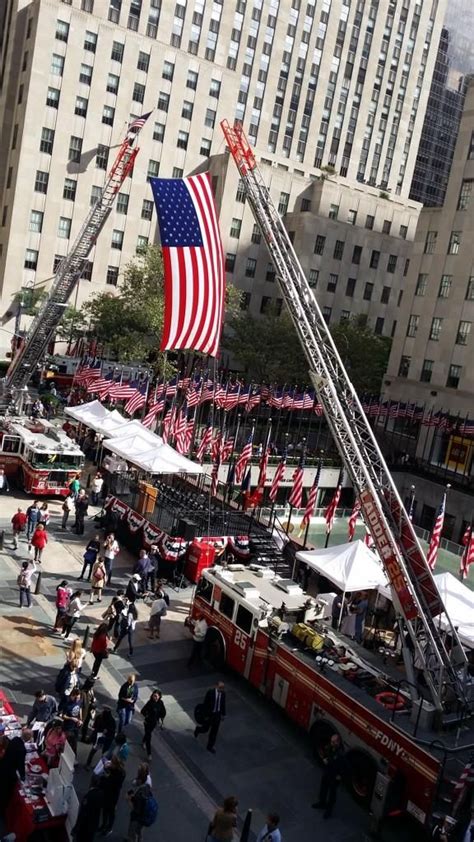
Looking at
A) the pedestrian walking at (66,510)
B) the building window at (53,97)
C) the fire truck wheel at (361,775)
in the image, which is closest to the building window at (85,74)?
the building window at (53,97)

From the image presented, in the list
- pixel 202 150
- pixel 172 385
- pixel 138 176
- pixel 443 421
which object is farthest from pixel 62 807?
pixel 202 150

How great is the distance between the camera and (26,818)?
11.0 meters

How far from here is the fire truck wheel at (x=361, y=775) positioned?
14.2 metres

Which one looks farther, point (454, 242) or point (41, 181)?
point (41, 181)

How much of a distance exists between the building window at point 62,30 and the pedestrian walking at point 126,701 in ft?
222

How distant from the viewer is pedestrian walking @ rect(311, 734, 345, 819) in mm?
13477

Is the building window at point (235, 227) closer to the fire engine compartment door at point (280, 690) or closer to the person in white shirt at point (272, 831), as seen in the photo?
the fire engine compartment door at point (280, 690)

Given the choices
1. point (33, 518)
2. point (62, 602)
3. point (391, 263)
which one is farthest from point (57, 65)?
point (62, 602)

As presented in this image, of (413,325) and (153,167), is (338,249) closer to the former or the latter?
(153,167)

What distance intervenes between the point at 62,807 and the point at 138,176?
229 ft

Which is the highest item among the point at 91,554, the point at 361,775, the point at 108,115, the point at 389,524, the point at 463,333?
the point at 108,115

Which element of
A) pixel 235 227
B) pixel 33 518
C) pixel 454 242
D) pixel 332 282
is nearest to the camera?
pixel 33 518

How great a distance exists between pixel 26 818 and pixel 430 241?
48471mm

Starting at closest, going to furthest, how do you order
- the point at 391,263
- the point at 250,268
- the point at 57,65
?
the point at 57,65 → the point at 250,268 → the point at 391,263
